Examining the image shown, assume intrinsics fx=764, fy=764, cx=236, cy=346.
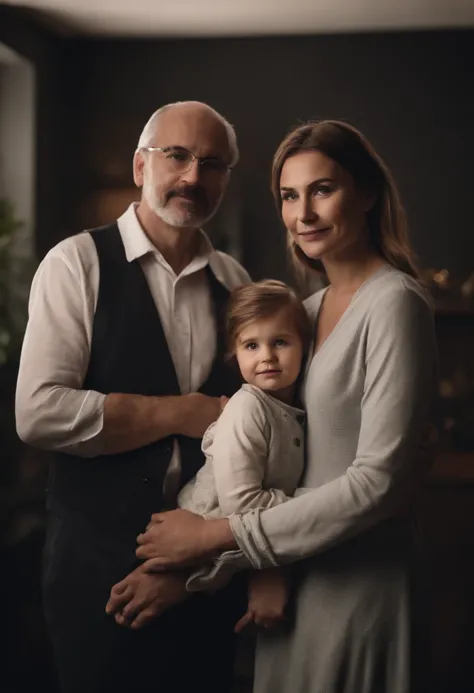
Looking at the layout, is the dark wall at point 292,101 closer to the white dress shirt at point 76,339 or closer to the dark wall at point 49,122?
the dark wall at point 49,122

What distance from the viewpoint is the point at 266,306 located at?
1.53 meters

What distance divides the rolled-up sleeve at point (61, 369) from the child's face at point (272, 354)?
0.35 meters

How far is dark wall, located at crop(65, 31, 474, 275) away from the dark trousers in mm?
804

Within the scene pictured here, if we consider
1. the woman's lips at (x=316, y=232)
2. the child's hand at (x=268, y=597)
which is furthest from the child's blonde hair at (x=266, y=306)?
the child's hand at (x=268, y=597)

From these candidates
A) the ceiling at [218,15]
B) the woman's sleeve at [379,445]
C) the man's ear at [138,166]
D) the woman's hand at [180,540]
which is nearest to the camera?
the woman's sleeve at [379,445]

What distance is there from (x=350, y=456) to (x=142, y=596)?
0.55m

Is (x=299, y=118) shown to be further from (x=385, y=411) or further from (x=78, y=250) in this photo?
(x=385, y=411)

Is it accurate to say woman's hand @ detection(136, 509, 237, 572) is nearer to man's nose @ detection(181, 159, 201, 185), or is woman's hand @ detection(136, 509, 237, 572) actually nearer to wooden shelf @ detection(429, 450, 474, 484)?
wooden shelf @ detection(429, 450, 474, 484)

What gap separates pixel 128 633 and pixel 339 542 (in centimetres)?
56

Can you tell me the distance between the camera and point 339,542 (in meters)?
1.45

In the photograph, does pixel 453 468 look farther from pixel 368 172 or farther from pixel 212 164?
pixel 212 164

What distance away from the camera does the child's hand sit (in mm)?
1522

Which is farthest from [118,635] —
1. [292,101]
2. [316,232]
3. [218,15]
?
[218,15]

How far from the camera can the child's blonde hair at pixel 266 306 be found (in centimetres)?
154
